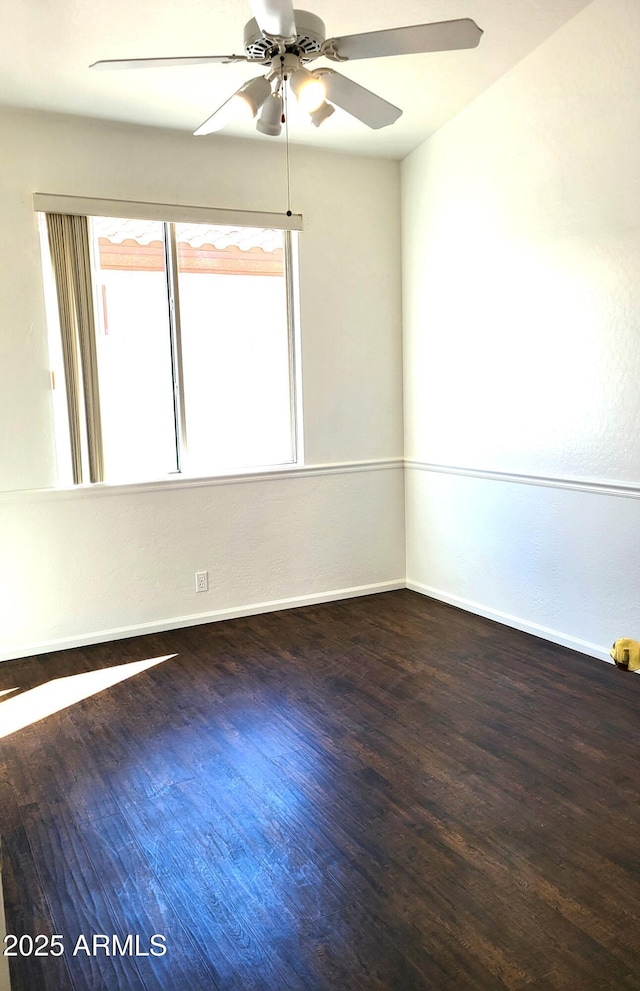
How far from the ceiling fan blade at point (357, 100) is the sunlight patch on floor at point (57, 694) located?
274 cm

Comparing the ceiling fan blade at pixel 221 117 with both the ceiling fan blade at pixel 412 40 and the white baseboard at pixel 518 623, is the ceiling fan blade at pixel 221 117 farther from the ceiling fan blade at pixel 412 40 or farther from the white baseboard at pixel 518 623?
the white baseboard at pixel 518 623

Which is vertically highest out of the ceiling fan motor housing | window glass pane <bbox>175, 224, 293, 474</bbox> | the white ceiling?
the white ceiling

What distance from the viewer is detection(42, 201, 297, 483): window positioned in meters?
3.94

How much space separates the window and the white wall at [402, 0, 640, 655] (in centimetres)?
97

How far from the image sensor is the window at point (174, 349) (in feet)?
12.9

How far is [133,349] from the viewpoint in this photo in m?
4.15

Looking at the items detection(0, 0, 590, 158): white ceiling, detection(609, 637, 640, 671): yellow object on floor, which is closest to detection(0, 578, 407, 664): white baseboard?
detection(0, 0, 590, 158): white ceiling

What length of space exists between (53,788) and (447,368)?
3.22 m

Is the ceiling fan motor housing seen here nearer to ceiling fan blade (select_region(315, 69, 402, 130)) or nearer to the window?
ceiling fan blade (select_region(315, 69, 402, 130))

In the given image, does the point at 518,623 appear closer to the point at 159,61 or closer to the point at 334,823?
the point at 334,823

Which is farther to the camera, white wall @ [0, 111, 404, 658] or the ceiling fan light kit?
white wall @ [0, 111, 404, 658]

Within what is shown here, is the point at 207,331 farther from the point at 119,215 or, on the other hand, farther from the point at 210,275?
the point at 119,215

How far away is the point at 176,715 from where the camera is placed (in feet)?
10.5

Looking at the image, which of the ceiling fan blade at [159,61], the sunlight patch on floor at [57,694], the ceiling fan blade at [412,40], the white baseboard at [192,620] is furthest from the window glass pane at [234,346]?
the ceiling fan blade at [412,40]
